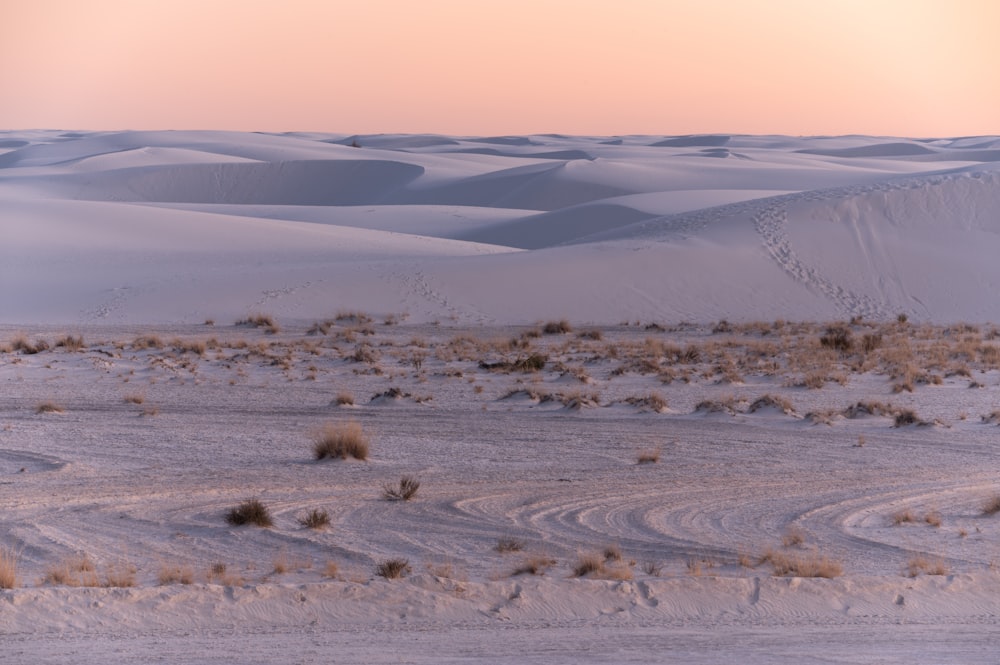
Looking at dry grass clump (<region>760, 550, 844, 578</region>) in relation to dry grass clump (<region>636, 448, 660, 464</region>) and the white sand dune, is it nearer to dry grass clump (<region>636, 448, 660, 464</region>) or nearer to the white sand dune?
dry grass clump (<region>636, 448, 660, 464</region>)

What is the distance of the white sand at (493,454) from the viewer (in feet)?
24.4

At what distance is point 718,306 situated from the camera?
38.7m

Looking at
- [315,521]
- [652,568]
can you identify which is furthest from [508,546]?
[315,521]

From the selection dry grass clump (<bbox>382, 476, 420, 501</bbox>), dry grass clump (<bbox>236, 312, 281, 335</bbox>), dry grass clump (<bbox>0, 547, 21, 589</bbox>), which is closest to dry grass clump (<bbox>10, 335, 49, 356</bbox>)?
dry grass clump (<bbox>236, 312, 281, 335</bbox>)

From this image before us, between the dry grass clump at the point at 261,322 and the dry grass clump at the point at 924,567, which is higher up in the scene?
the dry grass clump at the point at 924,567

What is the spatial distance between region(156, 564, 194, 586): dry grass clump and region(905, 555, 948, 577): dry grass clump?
15.9 feet

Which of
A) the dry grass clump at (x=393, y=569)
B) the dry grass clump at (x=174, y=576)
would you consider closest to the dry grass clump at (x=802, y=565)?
the dry grass clump at (x=393, y=569)

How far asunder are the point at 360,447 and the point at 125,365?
1165 centimetres

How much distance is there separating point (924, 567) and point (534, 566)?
2.73 meters

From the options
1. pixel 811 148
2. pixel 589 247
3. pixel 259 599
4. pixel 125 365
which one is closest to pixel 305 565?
pixel 259 599

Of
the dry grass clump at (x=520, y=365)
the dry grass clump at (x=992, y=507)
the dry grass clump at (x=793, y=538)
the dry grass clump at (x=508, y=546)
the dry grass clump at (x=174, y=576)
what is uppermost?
the dry grass clump at (x=992, y=507)

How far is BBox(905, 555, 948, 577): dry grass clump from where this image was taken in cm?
864

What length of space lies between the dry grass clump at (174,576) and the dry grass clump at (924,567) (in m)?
4.85

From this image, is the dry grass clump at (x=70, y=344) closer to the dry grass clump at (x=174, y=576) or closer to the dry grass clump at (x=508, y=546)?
the dry grass clump at (x=508, y=546)
